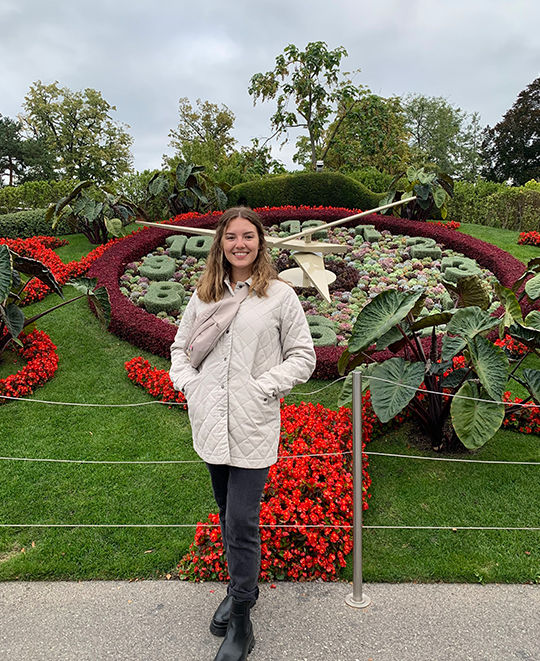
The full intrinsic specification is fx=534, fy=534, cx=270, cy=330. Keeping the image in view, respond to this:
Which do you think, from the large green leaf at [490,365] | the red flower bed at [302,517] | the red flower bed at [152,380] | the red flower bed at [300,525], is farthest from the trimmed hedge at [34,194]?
the large green leaf at [490,365]

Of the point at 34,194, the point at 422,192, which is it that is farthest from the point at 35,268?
the point at 34,194

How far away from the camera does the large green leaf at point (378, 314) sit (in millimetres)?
3279

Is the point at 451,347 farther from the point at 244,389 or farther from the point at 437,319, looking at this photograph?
the point at 244,389

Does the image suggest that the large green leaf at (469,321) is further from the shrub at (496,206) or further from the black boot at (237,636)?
the shrub at (496,206)

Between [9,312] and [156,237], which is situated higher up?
[156,237]

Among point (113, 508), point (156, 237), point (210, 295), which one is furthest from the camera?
point (156, 237)

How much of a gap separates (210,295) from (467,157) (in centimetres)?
3668

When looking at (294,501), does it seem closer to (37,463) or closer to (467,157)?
(37,463)

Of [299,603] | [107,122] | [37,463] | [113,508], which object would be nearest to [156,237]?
[37,463]

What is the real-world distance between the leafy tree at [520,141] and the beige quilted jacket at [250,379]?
31.0m

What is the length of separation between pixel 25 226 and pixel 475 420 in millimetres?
10635

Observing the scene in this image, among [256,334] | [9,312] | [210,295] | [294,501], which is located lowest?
[294,501]

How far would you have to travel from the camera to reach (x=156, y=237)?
346 inches

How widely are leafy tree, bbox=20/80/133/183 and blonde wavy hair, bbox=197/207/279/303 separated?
3046cm
